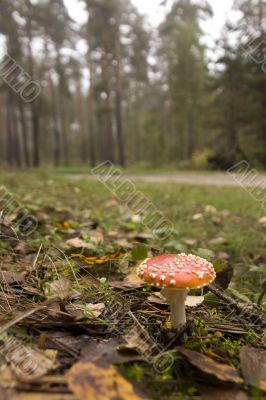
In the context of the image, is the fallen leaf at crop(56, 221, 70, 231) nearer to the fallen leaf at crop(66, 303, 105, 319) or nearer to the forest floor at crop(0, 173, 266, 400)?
the forest floor at crop(0, 173, 266, 400)

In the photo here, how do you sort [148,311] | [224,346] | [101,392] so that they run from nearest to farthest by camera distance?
[101,392]
[224,346]
[148,311]

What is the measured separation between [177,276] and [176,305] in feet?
0.71

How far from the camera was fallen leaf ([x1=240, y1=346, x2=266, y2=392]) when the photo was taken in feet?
4.09

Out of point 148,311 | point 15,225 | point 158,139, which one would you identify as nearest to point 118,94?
point 158,139

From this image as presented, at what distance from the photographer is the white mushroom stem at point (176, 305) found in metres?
1.45

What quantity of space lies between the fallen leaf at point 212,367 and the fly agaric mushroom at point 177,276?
18cm

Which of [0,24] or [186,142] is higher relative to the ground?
[0,24]

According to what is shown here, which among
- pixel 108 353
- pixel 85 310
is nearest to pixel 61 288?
pixel 85 310

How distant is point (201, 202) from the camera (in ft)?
18.9

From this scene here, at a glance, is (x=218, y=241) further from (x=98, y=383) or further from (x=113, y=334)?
(x=98, y=383)

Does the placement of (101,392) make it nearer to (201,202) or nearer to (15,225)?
(15,225)

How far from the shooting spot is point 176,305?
1.47m

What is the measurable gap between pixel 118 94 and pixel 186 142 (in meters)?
8.67

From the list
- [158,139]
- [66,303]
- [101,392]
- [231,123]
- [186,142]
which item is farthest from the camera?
[186,142]
